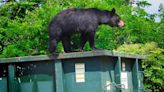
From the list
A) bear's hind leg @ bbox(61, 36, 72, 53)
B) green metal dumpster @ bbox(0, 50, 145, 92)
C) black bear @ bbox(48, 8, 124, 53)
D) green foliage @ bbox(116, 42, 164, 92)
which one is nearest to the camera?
green metal dumpster @ bbox(0, 50, 145, 92)

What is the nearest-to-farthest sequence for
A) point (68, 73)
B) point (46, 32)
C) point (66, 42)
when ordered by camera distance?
point (68, 73) < point (66, 42) < point (46, 32)

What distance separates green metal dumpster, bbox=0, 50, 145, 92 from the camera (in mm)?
7613

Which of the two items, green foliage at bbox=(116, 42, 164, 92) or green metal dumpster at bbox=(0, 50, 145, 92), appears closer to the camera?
green metal dumpster at bbox=(0, 50, 145, 92)

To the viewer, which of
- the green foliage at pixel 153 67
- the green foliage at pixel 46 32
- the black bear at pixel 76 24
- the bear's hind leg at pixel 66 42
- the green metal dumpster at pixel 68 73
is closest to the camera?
the green metal dumpster at pixel 68 73

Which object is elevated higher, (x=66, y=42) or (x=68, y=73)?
(x=66, y=42)

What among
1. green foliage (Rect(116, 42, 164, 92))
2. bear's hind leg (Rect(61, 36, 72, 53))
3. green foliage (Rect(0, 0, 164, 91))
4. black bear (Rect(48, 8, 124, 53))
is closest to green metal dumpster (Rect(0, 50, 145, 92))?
black bear (Rect(48, 8, 124, 53))

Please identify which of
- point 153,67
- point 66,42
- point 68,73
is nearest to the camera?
point 68,73

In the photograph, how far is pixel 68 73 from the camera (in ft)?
25.6

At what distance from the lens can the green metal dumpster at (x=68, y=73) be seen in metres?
7.61

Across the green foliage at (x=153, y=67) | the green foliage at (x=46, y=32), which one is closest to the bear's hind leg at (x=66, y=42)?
the green foliage at (x=46, y=32)

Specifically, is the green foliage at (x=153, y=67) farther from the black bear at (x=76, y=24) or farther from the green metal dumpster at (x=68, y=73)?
the black bear at (x=76, y=24)

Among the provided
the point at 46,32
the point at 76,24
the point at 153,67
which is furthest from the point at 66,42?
the point at 153,67

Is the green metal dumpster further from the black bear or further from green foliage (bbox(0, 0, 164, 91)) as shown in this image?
green foliage (bbox(0, 0, 164, 91))

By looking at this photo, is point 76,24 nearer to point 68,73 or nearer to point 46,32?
point 68,73
